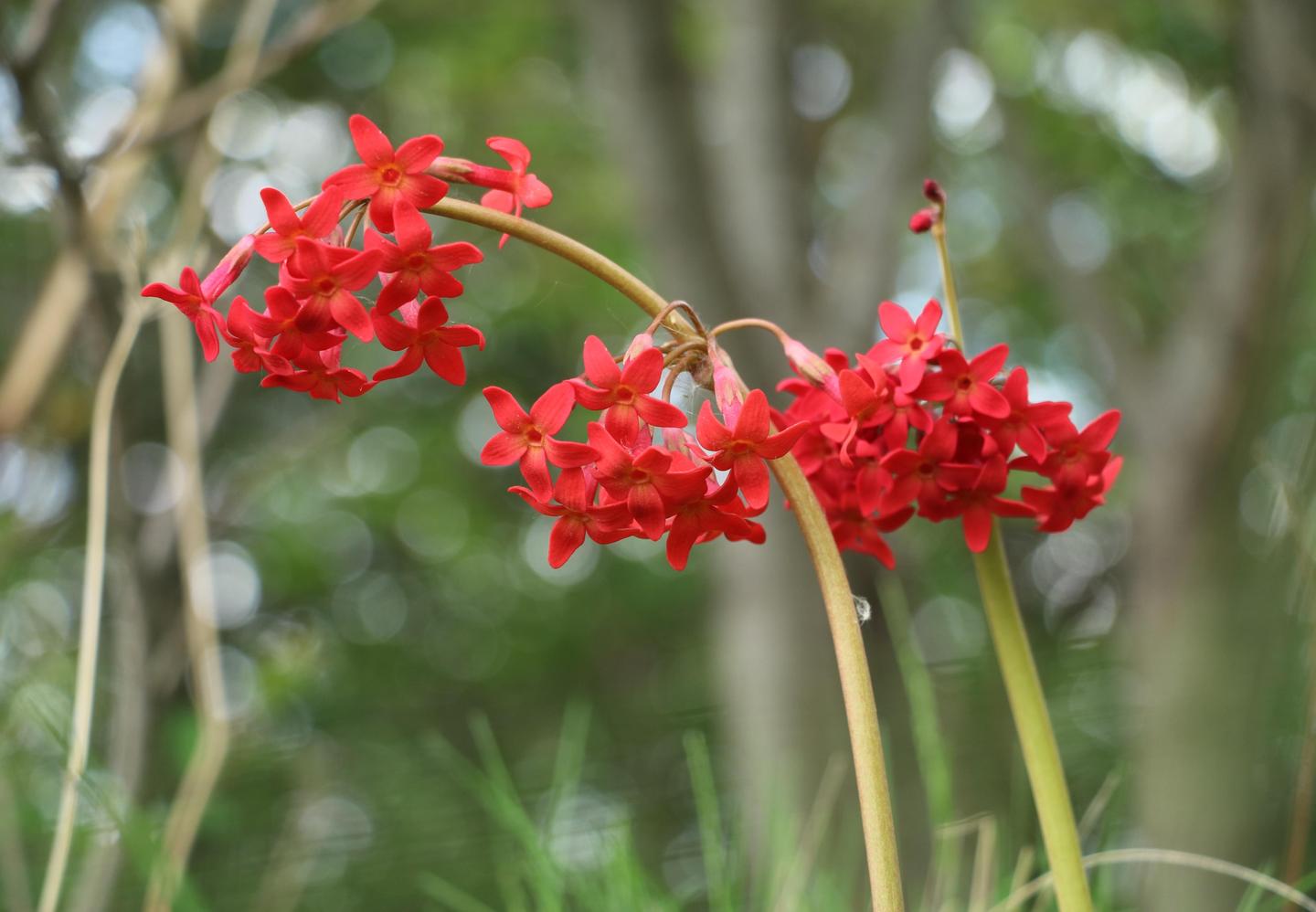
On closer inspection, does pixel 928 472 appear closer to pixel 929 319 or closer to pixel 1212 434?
pixel 929 319

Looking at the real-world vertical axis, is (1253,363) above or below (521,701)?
above

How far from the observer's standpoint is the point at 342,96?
5.08 metres

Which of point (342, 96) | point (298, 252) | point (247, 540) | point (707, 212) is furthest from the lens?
point (247, 540)

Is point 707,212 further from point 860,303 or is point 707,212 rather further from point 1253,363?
point 1253,363

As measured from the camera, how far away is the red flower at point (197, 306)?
59 centimetres

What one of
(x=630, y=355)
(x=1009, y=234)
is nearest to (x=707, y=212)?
(x=630, y=355)

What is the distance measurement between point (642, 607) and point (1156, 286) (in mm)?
3628

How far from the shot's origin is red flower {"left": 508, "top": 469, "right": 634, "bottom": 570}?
548 mm

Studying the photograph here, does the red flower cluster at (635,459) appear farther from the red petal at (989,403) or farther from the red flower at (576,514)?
the red petal at (989,403)

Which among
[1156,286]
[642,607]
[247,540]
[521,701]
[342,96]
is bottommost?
[521,701]

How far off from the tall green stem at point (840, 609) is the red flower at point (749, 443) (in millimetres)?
11

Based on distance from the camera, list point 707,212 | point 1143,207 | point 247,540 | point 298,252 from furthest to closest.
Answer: point 247,540
point 1143,207
point 707,212
point 298,252

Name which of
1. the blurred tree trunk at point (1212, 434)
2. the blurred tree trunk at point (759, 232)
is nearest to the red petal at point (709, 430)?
the blurred tree trunk at point (759, 232)

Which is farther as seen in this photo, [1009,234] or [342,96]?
[1009,234]
